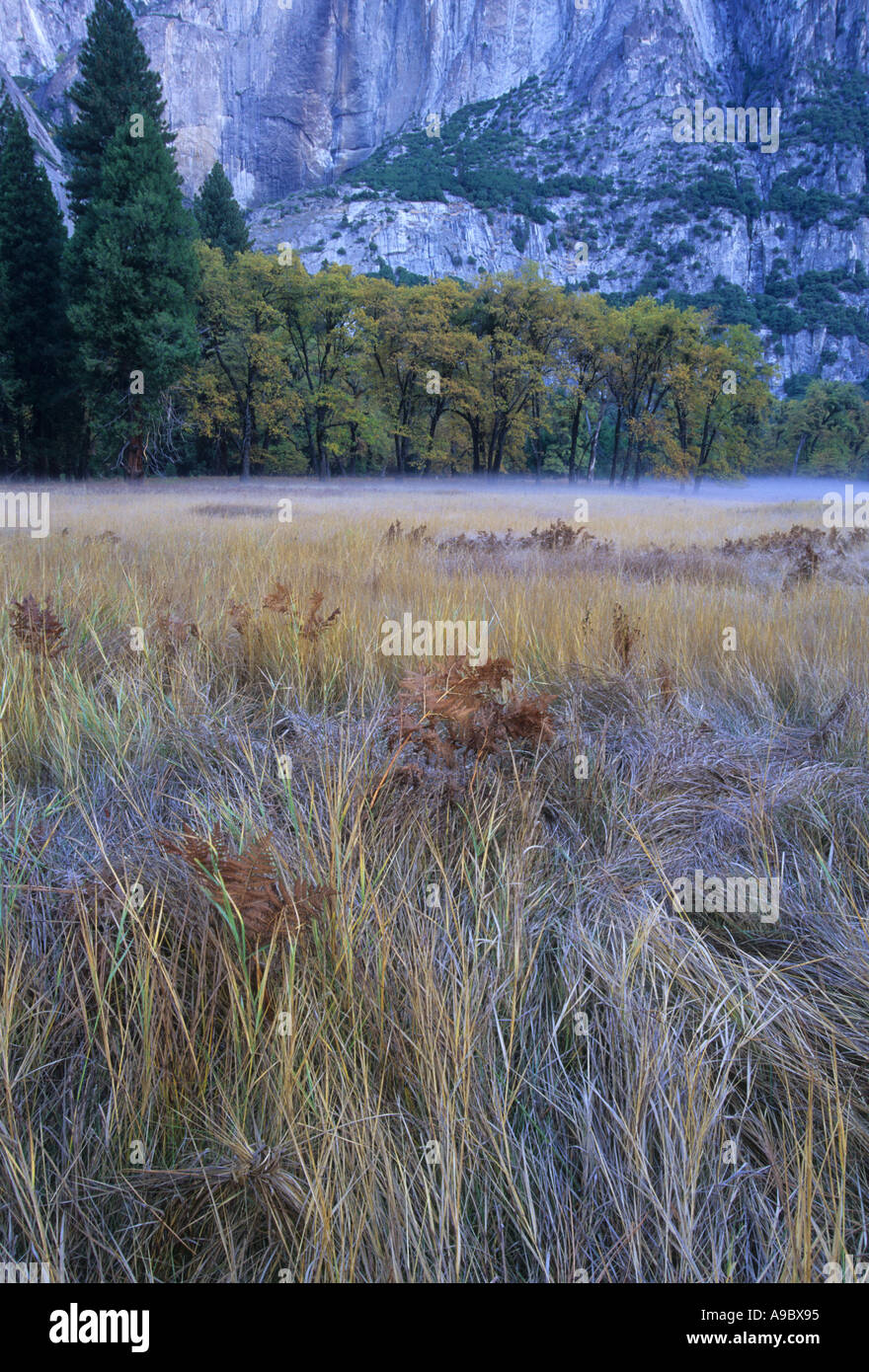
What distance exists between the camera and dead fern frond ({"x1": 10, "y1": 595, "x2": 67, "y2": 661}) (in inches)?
112

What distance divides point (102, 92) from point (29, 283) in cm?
761

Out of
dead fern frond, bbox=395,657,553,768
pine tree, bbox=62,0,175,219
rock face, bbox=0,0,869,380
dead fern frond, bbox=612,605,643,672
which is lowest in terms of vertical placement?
dead fern frond, bbox=395,657,553,768

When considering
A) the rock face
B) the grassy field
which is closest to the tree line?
the grassy field

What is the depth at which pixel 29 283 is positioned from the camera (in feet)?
82.2

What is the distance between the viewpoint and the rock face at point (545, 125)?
105750 mm

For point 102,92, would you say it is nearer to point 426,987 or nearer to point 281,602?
point 281,602

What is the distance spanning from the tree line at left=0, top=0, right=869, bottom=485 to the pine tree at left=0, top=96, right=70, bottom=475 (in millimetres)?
67

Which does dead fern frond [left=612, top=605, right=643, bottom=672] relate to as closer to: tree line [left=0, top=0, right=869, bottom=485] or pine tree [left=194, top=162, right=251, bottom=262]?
tree line [left=0, top=0, right=869, bottom=485]

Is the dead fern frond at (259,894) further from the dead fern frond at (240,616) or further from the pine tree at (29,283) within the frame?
the pine tree at (29,283)

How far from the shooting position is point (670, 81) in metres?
124

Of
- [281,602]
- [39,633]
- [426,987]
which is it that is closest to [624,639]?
[281,602]

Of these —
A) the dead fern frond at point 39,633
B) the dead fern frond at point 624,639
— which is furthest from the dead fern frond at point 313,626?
the dead fern frond at point 624,639
